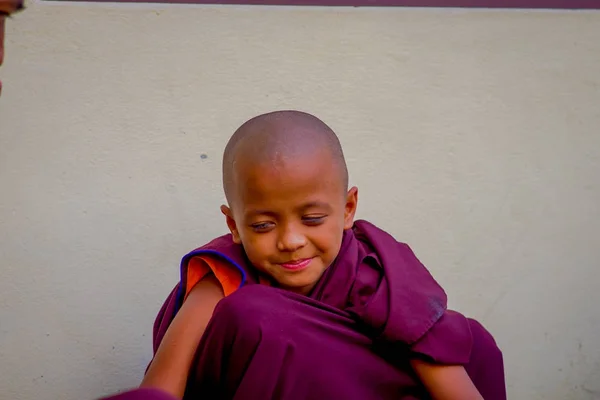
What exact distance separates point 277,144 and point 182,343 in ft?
1.58

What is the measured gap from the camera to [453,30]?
2.96 metres

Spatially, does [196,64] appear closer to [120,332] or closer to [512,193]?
[120,332]

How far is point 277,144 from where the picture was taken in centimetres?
209

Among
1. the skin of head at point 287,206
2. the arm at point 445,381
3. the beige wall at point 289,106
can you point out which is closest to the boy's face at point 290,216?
the skin of head at point 287,206

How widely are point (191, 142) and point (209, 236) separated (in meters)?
0.29

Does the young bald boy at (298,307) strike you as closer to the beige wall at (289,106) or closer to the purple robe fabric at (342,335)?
the purple robe fabric at (342,335)

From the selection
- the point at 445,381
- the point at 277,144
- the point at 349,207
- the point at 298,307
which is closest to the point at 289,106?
the point at 349,207

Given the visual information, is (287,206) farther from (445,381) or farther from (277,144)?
(445,381)

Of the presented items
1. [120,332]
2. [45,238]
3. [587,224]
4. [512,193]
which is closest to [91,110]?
[45,238]

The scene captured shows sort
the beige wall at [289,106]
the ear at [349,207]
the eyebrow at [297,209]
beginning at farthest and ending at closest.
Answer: the beige wall at [289,106] < the ear at [349,207] < the eyebrow at [297,209]

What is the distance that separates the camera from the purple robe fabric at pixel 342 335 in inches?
77.5

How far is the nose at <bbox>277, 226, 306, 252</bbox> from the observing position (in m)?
2.05

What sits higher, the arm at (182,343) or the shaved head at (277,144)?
the shaved head at (277,144)

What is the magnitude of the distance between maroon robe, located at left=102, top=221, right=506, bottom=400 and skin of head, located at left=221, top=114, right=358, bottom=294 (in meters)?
0.07
